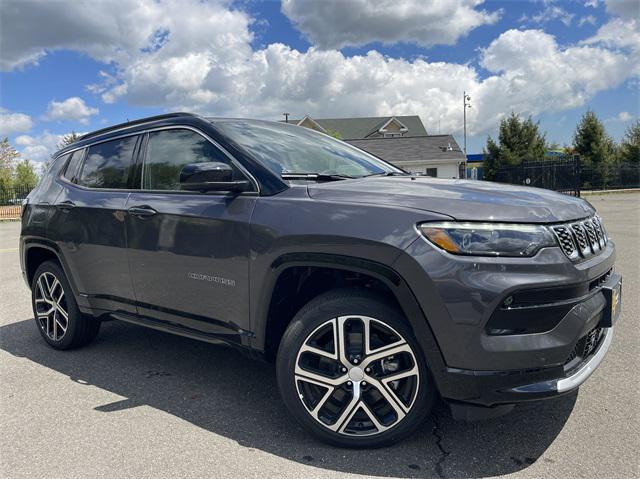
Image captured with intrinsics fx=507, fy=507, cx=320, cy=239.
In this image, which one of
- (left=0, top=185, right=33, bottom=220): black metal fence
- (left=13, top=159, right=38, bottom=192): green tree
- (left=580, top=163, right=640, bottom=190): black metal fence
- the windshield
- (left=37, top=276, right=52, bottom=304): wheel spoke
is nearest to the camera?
the windshield

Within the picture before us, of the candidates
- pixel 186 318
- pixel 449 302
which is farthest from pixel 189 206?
pixel 449 302

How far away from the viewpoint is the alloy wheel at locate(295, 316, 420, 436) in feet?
8.35

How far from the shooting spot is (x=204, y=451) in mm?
2734

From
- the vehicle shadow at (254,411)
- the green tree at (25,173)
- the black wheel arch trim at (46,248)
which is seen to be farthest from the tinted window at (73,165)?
the green tree at (25,173)

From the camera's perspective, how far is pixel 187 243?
3191mm

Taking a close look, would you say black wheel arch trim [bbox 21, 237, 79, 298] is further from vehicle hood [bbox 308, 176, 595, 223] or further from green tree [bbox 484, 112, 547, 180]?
green tree [bbox 484, 112, 547, 180]

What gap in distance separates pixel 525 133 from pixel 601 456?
38043 millimetres

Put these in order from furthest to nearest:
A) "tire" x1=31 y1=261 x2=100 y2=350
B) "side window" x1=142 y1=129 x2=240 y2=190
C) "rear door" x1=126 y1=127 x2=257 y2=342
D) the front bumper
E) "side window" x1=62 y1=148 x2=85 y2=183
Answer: "side window" x1=62 y1=148 x2=85 y2=183, "tire" x1=31 y1=261 x2=100 y2=350, "side window" x1=142 y1=129 x2=240 y2=190, "rear door" x1=126 y1=127 x2=257 y2=342, the front bumper

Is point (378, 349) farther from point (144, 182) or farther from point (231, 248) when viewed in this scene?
point (144, 182)

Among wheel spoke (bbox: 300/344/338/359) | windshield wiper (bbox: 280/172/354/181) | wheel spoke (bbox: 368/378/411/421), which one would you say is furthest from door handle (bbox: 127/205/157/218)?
wheel spoke (bbox: 368/378/411/421)

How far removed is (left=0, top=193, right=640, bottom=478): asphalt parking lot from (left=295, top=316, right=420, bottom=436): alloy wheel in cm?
19

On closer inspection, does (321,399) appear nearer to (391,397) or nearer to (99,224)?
(391,397)

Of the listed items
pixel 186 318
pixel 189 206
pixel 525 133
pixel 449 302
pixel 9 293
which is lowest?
pixel 9 293

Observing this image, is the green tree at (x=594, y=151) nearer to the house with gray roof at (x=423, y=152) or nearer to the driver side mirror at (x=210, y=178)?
the house with gray roof at (x=423, y=152)
